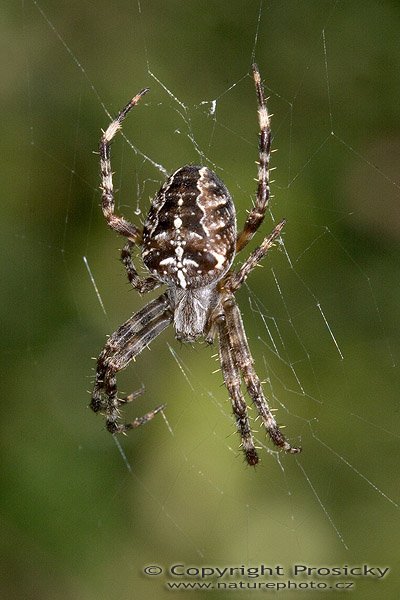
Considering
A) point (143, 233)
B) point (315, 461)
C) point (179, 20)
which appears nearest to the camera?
point (143, 233)

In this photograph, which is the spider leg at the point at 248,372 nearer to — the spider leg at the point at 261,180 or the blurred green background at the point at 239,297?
the blurred green background at the point at 239,297

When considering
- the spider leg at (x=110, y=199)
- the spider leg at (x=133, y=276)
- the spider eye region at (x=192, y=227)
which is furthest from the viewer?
the spider leg at (x=133, y=276)

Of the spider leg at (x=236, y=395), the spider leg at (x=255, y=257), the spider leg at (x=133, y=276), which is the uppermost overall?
the spider leg at (x=133, y=276)

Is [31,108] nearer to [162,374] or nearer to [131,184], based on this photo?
[131,184]

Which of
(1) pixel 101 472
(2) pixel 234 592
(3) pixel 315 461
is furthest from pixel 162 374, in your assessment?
(2) pixel 234 592

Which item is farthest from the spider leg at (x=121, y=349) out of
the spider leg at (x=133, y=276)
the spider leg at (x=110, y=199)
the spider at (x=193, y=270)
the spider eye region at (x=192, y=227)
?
the spider eye region at (x=192, y=227)

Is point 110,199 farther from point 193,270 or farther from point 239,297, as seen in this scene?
point 239,297

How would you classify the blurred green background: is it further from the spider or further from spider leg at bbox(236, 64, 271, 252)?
spider leg at bbox(236, 64, 271, 252)
